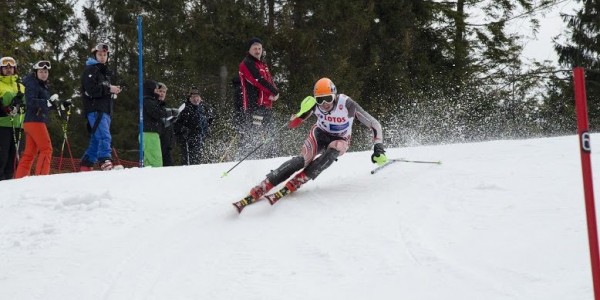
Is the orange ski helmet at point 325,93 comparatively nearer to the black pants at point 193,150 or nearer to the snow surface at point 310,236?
the snow surface at point 310,236

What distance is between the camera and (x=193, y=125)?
983 centimetres

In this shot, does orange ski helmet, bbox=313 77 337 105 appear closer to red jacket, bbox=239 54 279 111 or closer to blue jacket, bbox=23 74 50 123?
red jacket, bbox=239 54 279 111

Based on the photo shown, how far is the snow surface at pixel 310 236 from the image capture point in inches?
156

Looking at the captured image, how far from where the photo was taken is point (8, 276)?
4.54 meters

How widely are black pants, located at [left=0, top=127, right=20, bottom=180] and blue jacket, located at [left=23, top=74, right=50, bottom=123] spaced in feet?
1.75

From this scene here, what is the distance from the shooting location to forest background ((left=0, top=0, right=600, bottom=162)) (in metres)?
14.7

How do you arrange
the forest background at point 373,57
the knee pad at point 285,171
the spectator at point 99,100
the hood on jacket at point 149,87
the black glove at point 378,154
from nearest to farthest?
the knee pad at point 285,171 < the black glove at point 378,154 < the spectator at point 99,100 < the hood on jacket at point 149,87 < the forest background at point 373,57

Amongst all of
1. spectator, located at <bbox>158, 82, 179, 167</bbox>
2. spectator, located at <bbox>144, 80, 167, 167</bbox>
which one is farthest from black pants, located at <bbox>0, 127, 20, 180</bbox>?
spectator, located at <bbox>158, 82, 179, 167</bbox>

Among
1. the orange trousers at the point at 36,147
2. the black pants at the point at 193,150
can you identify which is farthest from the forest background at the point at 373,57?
the orange trousers at the point at 36,147

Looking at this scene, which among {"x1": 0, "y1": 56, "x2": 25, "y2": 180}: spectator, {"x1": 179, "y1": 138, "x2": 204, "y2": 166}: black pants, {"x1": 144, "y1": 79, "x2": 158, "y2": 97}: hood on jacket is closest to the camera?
{"x1": 0, "y1": 56, "x2": 25, "y2": 180}: spectator

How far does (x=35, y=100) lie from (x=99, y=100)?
79 centimetres

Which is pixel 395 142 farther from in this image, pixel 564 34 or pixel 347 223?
pixel 347 223

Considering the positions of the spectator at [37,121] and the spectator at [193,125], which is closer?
the spectator at [37,121]

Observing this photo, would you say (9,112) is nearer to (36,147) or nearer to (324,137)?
(36,147)
